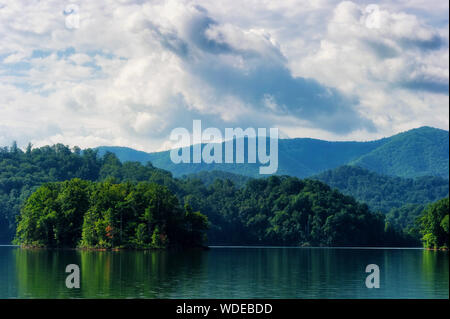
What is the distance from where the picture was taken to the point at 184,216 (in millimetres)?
118125

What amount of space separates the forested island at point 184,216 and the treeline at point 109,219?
0.17 m

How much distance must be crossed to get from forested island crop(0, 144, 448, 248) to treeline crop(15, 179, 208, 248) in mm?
172

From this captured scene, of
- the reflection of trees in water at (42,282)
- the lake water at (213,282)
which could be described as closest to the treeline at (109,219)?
the lake water at (213,282)

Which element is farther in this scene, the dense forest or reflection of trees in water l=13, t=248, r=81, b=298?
the dense forest

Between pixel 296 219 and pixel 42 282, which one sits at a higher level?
pixel 296 219

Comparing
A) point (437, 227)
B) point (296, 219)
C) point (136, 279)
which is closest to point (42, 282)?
point (136, 279)

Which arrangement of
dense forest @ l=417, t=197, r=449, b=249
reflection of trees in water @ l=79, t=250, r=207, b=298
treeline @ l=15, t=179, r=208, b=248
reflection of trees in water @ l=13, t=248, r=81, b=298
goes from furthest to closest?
dense forest @ l=417, t=197, r=449, b=249 → treeline @ l=15, t=179, r=208, b=248 → reflection of trees in water @ l=79, t=250, r=207, b=298 → reflection of trees in water @ l=13, t=248, r=81, b=298

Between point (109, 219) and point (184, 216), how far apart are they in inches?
583

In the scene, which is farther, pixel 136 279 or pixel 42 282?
pixel 136 279

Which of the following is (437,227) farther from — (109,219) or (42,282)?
(42,282)

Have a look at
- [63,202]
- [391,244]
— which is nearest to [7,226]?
[63,202]

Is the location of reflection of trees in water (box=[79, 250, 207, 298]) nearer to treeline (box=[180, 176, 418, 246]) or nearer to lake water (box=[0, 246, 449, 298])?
lake water (box=[0, 246, 449, 298])

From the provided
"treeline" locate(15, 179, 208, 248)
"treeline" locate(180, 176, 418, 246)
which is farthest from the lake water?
"treeline" locate(180, 176, 418, 246)

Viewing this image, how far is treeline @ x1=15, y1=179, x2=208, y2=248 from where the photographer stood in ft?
359
